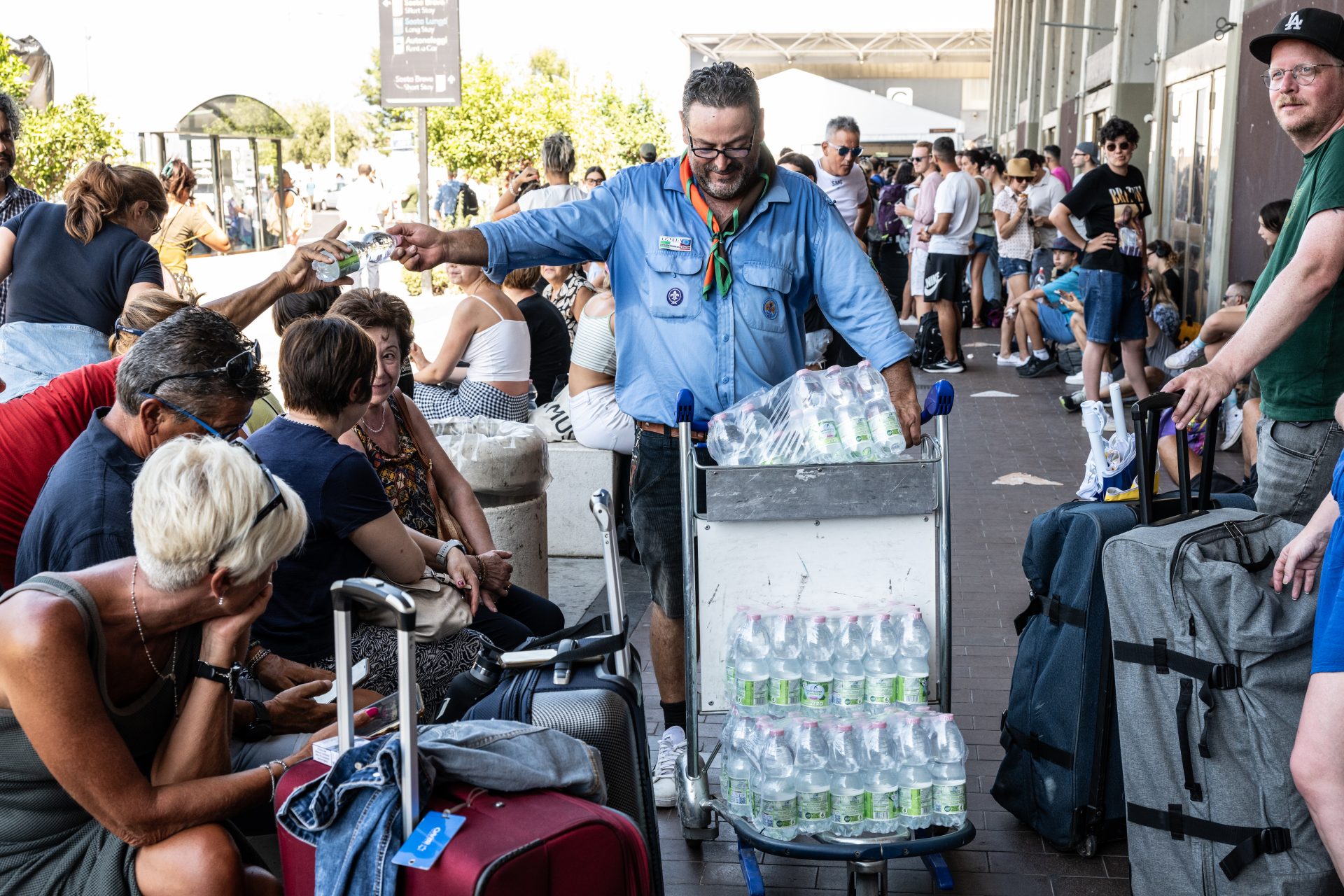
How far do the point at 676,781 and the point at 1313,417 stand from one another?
6.77 ft

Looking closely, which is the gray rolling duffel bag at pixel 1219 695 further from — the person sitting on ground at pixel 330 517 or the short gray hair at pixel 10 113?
the short gray hair at pixel 10 113

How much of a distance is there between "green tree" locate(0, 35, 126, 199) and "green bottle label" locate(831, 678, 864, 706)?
14.4 m

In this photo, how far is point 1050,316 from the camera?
38.9ft

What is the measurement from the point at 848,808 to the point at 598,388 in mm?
3122

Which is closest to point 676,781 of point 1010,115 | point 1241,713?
point 1241,713

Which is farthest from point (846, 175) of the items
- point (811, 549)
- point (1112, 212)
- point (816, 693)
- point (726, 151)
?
point (816, 693)

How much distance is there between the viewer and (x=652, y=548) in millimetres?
3875

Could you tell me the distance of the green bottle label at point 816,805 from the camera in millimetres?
3002

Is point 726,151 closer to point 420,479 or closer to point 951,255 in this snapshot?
point 420,479

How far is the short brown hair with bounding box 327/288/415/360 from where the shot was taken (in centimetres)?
408

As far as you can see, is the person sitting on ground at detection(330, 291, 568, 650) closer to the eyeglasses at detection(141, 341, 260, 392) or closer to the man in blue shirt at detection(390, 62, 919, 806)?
the man in blue shirt at detection(390, 62, 919, 806)

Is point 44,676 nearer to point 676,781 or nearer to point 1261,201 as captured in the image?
point 676,781

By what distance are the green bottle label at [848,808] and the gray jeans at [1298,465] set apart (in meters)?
1.39

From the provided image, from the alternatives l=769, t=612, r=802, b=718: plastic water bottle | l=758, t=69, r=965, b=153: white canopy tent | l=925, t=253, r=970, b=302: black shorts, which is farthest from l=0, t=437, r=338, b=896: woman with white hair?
l=758, t=69, r=965, b=153: white canopy tent
